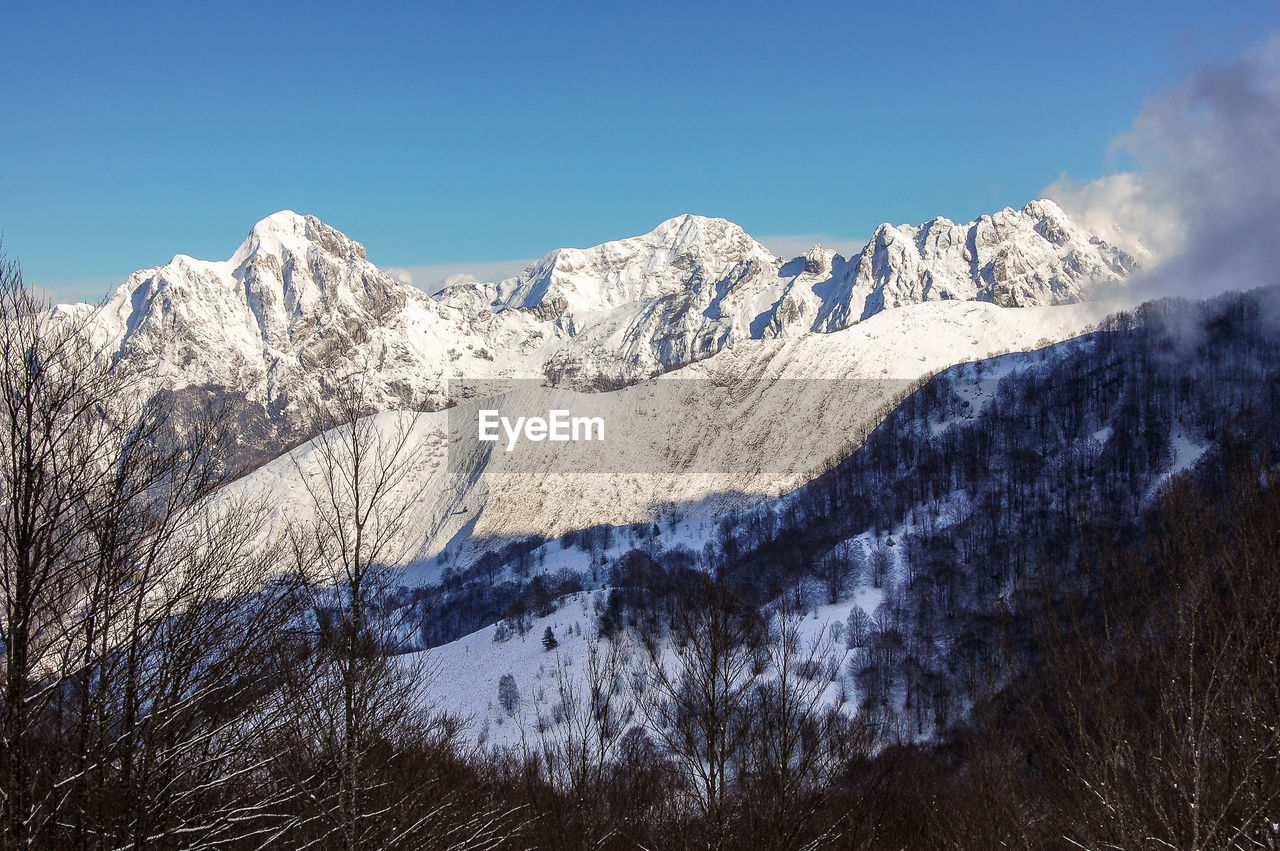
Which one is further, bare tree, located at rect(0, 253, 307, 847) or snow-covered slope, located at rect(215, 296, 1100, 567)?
snow-covered slope, located at rect(215, 296, 1100, 567)

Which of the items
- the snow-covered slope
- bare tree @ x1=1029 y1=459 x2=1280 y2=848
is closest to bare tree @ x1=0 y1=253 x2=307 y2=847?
bare tree @ x1=1029 y1=459 x2=1280 y2=848

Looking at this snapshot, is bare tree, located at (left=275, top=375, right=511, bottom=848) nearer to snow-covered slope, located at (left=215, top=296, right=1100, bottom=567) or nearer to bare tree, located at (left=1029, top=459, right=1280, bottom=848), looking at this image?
bare tree, located at (left=1029, top=459, right=1280, bottom=848)

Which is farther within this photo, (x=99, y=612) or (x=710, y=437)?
(x=710, y=437)

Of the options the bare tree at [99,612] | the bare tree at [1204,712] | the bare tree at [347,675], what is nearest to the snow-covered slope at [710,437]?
the bare tree at [1204,712]

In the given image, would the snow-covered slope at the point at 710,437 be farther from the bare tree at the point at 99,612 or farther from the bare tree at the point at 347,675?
the bare tree at the point at 99,612

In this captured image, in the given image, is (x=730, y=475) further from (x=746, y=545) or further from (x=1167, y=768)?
(x=1167, y=768)

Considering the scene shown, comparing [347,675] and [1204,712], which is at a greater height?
A: [347,675]

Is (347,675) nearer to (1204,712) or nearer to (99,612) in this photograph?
(99,612)

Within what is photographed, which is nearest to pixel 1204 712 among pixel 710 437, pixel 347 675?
pixel 347 675

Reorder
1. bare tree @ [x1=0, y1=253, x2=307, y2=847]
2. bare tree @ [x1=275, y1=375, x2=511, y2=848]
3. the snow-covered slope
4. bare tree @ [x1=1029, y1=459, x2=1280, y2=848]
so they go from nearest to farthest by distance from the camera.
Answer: bare tree @ [x1=0, y1=253, x2=307, y2=847], bare tree @ [x1=275, y1=375, x2=511, y2=848], bare tree @ [x1=1029, y1=459, x2=1280, y2=848], the snow-covered slope

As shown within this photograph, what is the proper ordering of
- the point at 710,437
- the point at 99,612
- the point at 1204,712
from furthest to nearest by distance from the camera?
the point at 710,437 → the point at 1204,712 → the point at 99,612

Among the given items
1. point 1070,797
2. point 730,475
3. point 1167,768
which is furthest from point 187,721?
point 730,475
